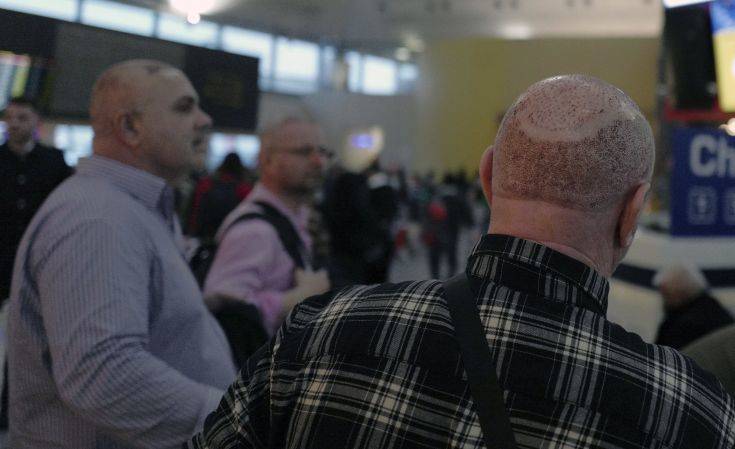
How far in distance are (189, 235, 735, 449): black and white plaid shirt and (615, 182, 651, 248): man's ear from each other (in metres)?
0.08

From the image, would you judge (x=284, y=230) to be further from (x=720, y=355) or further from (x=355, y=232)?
(x=355, y=232)

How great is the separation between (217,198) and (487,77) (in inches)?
522

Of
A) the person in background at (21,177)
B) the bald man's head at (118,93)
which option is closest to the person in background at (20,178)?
the person in background at (21,177)

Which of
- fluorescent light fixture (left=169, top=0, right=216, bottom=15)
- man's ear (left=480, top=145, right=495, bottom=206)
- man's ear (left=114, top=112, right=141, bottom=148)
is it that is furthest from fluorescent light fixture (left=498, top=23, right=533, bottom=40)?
man's ear (left=480, top=145, right=495, bottom=206)

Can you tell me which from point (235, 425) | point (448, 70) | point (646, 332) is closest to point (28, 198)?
point (235, 425)

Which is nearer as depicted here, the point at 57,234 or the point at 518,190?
the point at 518,190

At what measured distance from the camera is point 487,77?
54.3 feet

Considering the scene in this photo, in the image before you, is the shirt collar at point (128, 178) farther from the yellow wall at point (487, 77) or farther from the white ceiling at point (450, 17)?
the white ceiling at point (450, 17)

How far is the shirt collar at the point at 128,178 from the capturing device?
1365 millimetres

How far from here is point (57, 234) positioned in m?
1.21

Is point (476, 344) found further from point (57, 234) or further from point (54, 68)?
point (54, 68)

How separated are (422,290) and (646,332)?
5.44m

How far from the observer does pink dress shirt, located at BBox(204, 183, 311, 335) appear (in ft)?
6.46

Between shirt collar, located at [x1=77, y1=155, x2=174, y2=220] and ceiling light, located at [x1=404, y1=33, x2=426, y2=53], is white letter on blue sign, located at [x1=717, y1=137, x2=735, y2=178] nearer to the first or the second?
shirt collar, located at [x1=77, y1=155, x2=174, y2=220]
